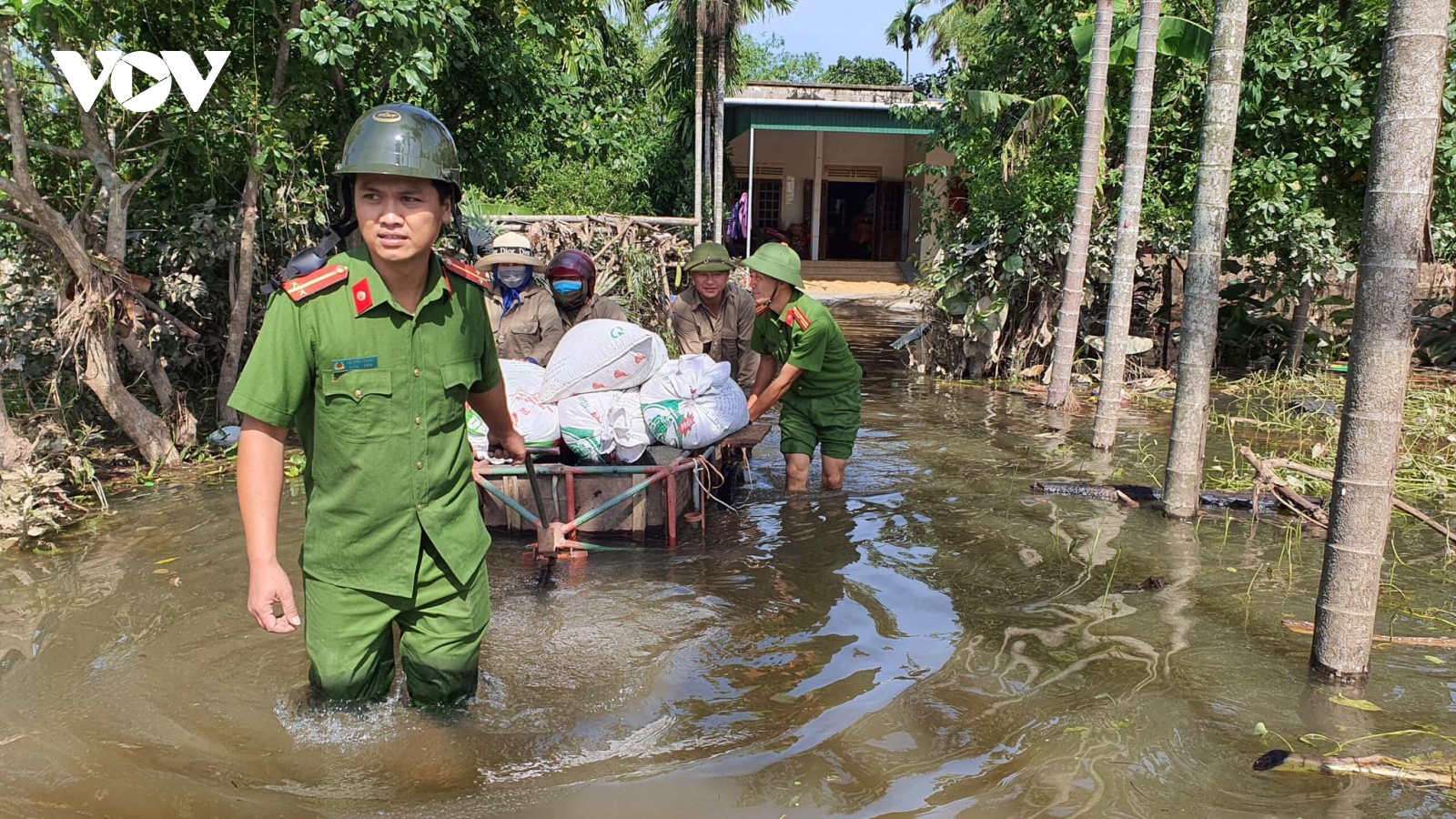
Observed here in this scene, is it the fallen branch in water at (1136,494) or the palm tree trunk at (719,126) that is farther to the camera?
the palm tree trunk at (719,126)

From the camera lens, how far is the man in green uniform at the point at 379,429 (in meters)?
2.51

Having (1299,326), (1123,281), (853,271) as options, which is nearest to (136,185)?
(1123,281)

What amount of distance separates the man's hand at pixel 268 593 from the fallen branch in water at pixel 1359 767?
2806 mm

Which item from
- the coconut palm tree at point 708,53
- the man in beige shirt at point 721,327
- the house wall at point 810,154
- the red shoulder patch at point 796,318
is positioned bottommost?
the man in beige shirt at point 721,327

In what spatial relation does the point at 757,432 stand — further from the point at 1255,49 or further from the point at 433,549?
the point at 1255,49

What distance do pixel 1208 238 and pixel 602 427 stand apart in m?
3.36

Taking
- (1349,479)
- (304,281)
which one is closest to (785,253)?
(1349,479)

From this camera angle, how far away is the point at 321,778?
2.96m

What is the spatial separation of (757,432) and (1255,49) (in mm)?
7069

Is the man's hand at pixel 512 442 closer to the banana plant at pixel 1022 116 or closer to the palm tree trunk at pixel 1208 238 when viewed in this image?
the palm tree trunk at pixel 1208 238

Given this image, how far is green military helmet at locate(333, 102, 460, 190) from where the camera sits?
2500 mm

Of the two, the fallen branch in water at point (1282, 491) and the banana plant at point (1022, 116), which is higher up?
the banana plant at point (1022, 116)

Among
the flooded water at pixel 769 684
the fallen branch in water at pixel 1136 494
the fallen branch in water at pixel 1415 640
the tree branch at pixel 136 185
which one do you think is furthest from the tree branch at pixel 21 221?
the fallen branch in water at pixel 1415 640

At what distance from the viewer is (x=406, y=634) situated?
114 inches
